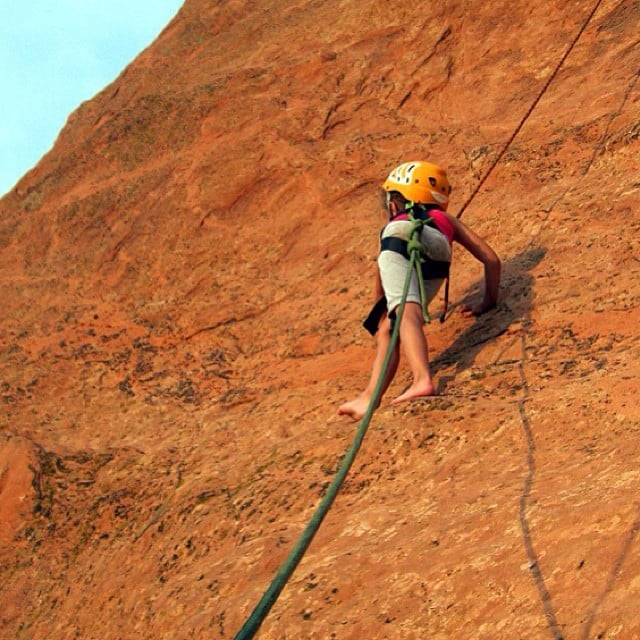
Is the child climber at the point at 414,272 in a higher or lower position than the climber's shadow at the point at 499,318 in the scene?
higher

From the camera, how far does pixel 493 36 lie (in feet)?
24.3

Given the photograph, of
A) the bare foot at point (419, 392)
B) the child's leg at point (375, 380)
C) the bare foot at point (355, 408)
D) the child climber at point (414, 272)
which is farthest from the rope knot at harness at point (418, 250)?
the bare foot at point (355, 408)

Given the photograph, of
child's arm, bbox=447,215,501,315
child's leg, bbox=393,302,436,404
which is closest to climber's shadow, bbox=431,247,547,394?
child's arm, bbox=447,215,501,315

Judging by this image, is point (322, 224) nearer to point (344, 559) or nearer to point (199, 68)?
point (199, 68)

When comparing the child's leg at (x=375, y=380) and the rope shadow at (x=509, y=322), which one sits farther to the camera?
the rope shadow at (x=509, y=322)

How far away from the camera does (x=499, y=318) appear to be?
4.86m

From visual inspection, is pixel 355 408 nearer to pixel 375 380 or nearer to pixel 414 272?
pixel 375 380

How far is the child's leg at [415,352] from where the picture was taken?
420 centimetres

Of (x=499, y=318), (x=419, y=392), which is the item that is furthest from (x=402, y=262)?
(x=419, y=392)

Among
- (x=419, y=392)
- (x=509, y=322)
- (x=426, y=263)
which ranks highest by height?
(x=426, y=263)

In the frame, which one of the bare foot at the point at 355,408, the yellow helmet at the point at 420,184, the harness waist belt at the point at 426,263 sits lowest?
the bare foot at the point at 355,408

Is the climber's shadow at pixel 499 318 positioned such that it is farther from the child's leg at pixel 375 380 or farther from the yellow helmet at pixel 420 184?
the yellow helmet at pixel 420 184

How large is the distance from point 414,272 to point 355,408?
732 millimetres

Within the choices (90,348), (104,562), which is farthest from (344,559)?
(90,348)
